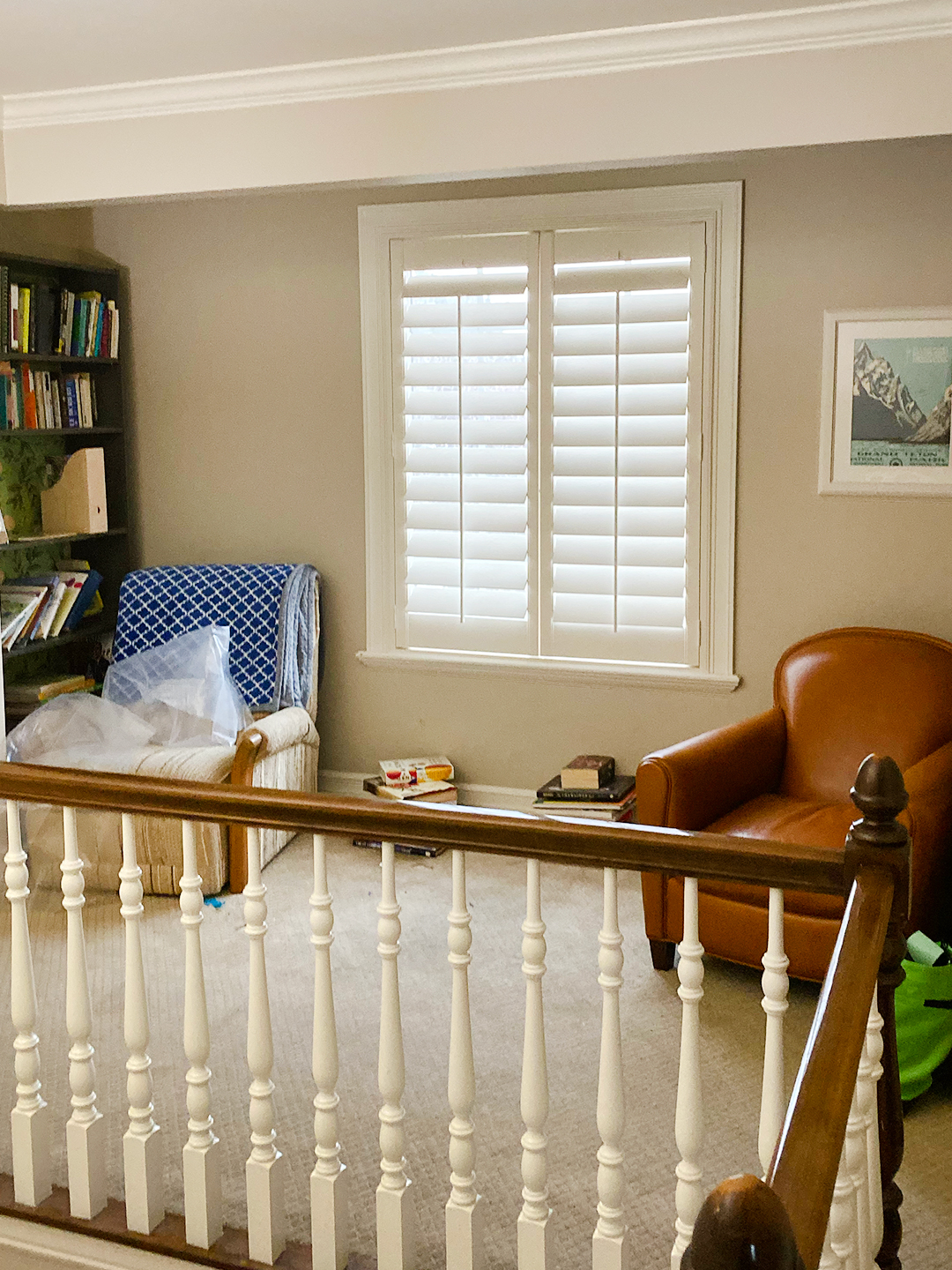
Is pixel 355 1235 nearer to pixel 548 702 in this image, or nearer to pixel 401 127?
pixel 548 702

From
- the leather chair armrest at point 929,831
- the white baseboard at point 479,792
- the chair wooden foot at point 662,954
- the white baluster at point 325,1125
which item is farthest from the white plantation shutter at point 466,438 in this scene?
the white baluster at point 325,1125

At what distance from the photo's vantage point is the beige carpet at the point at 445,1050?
257cm

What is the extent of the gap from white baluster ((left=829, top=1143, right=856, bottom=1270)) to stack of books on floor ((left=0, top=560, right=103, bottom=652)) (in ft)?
12.1

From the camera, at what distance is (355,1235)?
8.02ft

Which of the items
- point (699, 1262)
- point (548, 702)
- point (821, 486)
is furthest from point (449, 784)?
point (699, 1262)

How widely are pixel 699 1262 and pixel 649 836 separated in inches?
40.9

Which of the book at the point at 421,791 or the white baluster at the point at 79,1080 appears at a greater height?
the white baluster at the point at 79,1080

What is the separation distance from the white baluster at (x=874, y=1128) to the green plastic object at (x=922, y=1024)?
1.03m

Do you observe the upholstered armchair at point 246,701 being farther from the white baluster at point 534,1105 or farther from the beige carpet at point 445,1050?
the white baluster at point 534,1105

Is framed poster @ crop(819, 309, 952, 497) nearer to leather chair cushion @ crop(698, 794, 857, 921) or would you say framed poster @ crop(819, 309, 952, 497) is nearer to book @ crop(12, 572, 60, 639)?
leather chair cushion @ crop(698, 794, 857, 921)

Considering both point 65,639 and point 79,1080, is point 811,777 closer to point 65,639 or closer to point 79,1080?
point 79,1080

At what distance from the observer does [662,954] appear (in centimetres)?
360

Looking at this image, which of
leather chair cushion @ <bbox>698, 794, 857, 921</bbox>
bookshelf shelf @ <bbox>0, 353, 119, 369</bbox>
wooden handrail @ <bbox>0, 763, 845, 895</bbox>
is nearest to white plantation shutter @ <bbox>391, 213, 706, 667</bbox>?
leather chair cushion @ <bbox>698, 794, 857, 921</bbox>

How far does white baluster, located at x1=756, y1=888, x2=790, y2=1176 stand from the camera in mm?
1729
